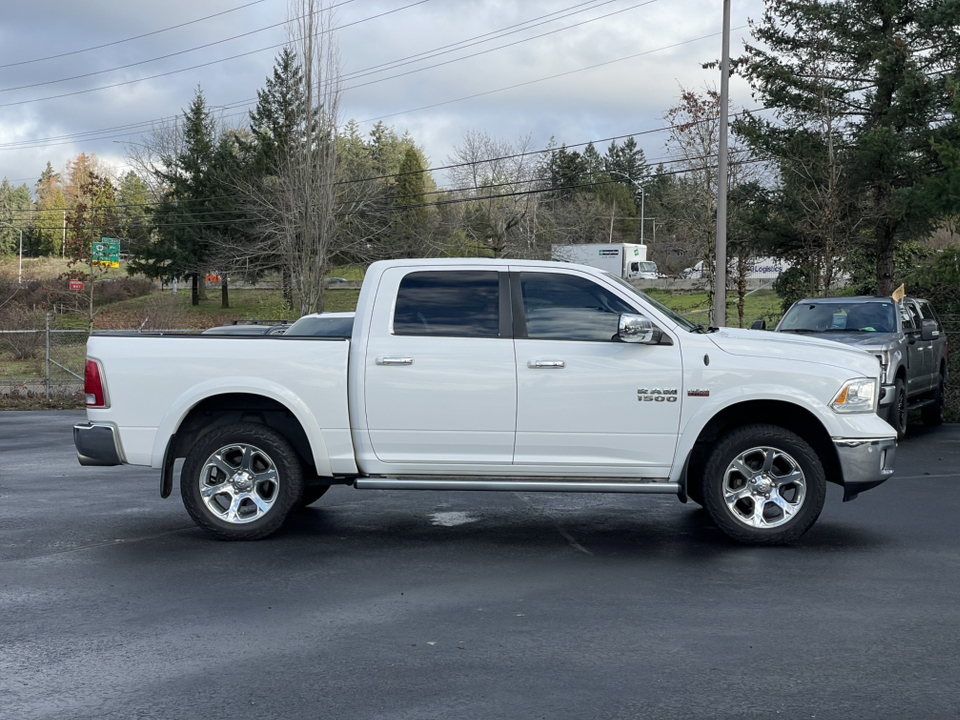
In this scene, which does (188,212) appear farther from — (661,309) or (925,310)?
(661,309)

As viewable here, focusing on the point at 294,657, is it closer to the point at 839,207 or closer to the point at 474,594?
the point at 474,594

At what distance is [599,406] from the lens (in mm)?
7395

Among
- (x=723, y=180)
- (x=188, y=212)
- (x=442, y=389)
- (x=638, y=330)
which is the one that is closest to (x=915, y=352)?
(x=723, y=180)

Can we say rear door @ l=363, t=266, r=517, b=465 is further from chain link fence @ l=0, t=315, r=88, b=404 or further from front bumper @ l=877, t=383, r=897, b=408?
chain link fence @ l=0, t=315, r=88, b=404

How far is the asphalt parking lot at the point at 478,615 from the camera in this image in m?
4.45

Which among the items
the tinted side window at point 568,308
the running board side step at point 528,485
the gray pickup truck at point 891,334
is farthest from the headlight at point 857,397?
the gray pickup truck at point 891,334

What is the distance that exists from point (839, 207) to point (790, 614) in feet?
62.3

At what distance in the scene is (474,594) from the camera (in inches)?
243

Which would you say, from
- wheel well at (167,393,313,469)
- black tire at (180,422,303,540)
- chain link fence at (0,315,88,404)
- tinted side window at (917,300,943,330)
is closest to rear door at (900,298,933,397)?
tinted side window at (917,300,943,330)

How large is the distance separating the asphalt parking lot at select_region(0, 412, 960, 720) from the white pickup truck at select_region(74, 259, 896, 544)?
1.57 feet

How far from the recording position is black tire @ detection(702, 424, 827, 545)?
7.38 m

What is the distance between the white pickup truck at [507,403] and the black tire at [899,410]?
21.3 feet

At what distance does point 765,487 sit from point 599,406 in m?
1.35

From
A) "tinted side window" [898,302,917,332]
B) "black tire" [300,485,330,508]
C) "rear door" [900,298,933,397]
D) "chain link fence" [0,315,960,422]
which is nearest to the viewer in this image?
"black tire" [300,485,330,508]
